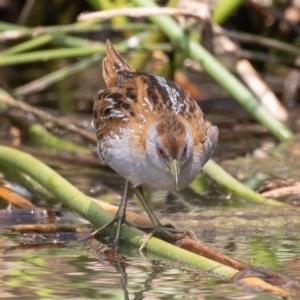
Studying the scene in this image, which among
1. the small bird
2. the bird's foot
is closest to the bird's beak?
the small bird

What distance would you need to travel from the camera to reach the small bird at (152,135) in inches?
158

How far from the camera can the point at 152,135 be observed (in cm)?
407

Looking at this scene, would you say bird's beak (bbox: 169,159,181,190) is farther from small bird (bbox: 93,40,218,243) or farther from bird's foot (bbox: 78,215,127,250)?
bird's foot (bbox: 78,215,127,250)

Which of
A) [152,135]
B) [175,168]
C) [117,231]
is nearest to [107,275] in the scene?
[117,231]

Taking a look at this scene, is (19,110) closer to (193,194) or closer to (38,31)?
(38,31)

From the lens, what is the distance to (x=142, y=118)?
166 inches

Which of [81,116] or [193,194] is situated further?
[81,116]

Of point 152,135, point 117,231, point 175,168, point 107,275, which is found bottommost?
point 107,275

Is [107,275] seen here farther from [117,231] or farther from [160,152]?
[160,152]

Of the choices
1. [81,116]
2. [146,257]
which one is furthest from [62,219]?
[81,116]

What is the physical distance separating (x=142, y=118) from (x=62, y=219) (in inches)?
23.7

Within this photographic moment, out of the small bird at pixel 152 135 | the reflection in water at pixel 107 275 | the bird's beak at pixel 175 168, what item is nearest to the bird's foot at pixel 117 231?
the small bird at pixel 152 135

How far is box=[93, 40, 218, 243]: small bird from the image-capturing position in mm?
4008

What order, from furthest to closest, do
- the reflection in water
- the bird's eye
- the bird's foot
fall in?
the bird's eye → the bird's foot → the reflection in water
